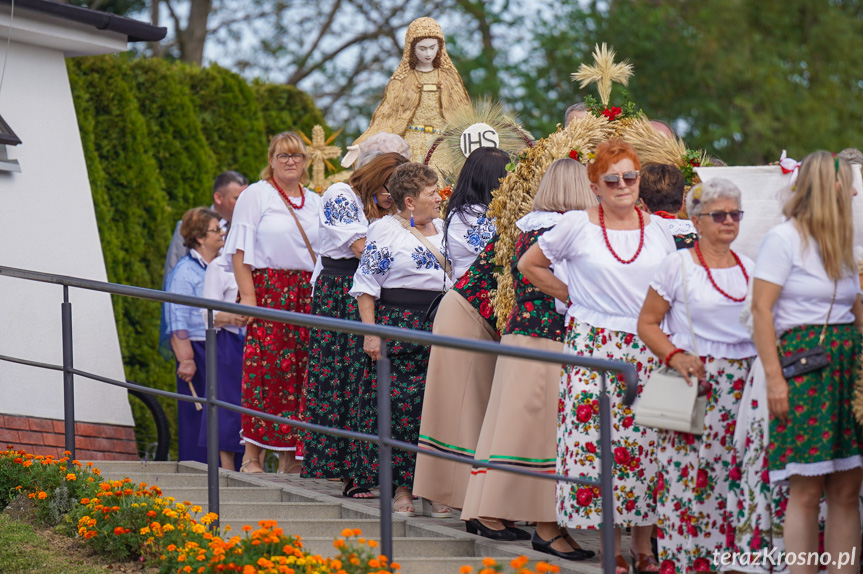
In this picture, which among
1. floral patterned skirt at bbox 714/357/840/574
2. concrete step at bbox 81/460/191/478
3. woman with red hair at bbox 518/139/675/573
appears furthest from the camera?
concrete step at bbox 81/460/191/478

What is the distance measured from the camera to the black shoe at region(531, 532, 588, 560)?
5.38 meters

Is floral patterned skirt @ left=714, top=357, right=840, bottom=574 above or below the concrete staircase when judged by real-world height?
above

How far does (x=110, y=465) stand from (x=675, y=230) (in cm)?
363

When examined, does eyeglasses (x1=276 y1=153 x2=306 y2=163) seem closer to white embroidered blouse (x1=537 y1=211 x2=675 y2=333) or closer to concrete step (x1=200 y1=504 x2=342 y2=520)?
concrete step (x1=200 y1=504 x2=342 y2=520)

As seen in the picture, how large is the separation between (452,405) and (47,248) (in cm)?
325

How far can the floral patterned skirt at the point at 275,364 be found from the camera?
24.6ft

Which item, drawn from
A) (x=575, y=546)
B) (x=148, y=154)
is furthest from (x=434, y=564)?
(x=148, y=154)

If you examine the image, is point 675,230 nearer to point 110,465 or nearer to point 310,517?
point 310,517

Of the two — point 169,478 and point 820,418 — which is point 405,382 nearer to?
point 169,478

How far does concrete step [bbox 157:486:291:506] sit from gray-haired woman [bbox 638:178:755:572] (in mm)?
2406

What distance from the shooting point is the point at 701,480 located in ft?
16.2

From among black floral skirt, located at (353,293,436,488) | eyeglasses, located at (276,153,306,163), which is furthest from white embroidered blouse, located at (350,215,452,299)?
eyeglasses, located at (276,153,306,163)

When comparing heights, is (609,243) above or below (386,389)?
above

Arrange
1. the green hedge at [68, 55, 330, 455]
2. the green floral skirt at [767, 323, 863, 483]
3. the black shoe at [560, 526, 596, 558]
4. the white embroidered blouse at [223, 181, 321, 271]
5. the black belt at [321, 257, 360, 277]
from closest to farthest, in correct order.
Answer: the green floral skirt at [767, 323, 863, 483] → the black shoe at [560, 526, 596, 558] → the black belt at [321, 257, 360, 277] → the white embroidered blouse at [223, 181, 321, 271] → the green hedge at [68, 55, 330, 455]
